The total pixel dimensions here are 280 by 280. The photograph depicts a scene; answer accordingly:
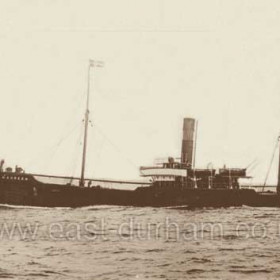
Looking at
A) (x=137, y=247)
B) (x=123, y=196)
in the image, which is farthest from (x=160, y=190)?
(x=137, y=247)

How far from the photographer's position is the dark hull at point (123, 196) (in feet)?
109

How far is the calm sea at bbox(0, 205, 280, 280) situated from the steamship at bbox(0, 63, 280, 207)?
5.71 m

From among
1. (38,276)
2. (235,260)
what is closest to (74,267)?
(38,276)

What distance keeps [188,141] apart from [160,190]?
388 cm

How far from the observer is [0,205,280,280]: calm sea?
1214cm

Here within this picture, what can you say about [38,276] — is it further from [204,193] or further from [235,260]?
[204,193]

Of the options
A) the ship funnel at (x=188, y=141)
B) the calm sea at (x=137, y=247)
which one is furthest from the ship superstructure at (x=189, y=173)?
the calm sea at (x=137, y=247)

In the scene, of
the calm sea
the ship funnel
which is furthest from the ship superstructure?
the calm sea

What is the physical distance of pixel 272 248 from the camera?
16.8 m

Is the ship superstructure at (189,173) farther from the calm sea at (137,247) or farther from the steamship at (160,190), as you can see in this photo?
the calm sea at (137,247)

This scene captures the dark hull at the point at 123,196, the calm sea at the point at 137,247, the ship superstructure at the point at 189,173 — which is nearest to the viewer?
the calm sea at the point at 137,247

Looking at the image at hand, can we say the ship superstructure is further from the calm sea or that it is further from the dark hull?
the calm sea

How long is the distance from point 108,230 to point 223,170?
704 inches

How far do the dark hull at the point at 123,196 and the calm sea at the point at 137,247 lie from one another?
18.4 feet
